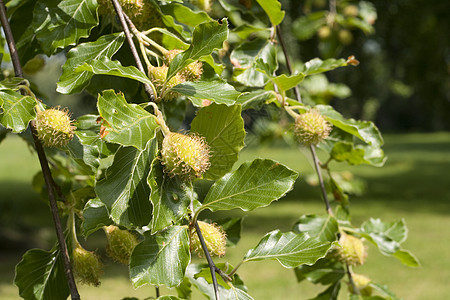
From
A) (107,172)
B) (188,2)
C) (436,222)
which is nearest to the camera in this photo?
(107,172)

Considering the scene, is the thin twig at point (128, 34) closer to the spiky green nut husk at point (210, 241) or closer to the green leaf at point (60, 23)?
the green leaf at point (60, 23)

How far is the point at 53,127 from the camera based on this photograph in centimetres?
91

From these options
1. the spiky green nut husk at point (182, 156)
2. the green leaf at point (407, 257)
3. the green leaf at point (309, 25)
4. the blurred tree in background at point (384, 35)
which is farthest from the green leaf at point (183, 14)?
the green leaf at point (309, 25)

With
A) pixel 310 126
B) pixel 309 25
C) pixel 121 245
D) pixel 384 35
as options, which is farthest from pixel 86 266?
pixel 384 35

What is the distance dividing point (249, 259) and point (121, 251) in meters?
0.22

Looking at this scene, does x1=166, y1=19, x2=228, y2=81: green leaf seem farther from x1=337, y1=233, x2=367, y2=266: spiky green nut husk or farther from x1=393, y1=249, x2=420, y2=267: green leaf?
x1=393, y1=249, x2=420, y2=267: green leaf

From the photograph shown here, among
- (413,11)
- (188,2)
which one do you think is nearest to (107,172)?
(188,2)

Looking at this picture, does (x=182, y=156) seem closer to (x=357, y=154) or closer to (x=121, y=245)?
(x=121, y=245)

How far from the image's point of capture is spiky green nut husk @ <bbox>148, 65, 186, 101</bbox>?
2.95 feet

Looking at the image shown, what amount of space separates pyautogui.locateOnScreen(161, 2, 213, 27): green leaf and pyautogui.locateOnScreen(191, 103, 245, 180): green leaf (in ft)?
1.02

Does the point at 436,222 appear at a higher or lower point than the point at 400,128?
higher

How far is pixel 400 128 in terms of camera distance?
105 feet

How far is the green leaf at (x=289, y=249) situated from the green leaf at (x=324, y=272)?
0.49m

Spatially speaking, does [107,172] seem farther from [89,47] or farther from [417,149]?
[417,149]
